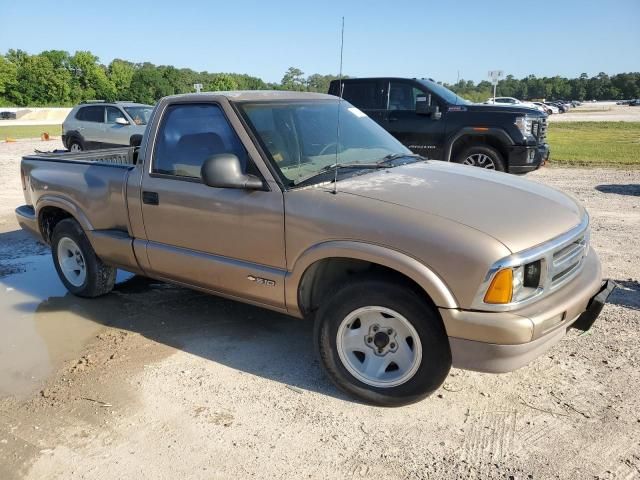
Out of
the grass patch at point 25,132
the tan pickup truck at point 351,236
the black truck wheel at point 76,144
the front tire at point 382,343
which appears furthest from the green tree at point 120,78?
the front tire at point 382,343

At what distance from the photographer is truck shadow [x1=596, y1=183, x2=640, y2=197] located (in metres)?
9.55

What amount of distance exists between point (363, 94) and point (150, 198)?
733cm

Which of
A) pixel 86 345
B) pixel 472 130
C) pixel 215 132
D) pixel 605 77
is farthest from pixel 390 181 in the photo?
pixel 605 77

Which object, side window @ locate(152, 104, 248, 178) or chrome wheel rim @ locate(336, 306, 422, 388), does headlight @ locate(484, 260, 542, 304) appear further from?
side window @ locate(152, 104, 248, 178)

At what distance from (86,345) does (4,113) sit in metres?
69.5

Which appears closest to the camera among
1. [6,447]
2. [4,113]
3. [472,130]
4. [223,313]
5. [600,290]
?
[6,447]

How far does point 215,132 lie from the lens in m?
3.86

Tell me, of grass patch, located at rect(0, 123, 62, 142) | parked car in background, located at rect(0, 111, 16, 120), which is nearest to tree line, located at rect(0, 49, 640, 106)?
parked car in background, located at rect(0, 111, 16, 120)

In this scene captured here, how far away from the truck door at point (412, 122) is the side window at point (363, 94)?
11.9 inches

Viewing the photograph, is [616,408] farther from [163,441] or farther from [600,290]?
[163,441]

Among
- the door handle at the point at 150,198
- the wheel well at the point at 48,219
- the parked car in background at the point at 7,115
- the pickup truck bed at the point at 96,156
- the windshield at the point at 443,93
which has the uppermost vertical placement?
the windshield at the point at 443,93

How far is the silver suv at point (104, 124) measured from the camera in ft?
49.3

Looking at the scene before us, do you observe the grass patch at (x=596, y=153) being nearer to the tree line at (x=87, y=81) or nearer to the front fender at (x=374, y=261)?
the front fender at (x=374, y=261)

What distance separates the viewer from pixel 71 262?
5.23 m
